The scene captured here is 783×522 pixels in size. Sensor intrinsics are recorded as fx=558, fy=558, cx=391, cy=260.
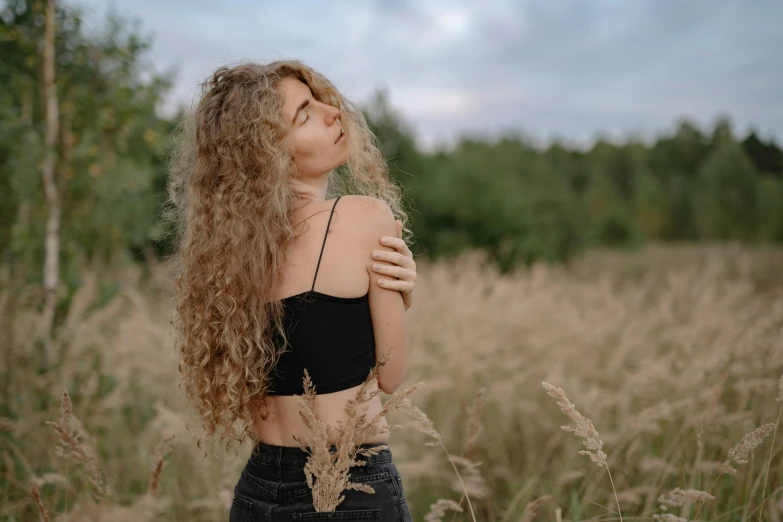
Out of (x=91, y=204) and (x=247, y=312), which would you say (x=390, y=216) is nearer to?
(x=247, y=312)

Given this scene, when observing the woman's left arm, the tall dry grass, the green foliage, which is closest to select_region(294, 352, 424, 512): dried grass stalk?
the woman's left arm

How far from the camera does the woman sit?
4.44 feet

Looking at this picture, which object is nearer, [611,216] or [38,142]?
[38,142]

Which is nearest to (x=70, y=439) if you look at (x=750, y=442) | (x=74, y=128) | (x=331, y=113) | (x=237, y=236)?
(x=237, y=236)

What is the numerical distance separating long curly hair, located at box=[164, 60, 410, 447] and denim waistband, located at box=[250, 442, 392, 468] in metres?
0.08

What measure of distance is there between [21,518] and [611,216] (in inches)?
915

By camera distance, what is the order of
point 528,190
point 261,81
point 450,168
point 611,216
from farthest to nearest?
1. point 611,216
2. point 528,190
3. point 450,168
4. point 261,81

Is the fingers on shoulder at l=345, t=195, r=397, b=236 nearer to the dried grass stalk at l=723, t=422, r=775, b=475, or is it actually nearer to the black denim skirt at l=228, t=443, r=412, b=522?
the black denim skirt at l=228, t=443, r=412, b=522

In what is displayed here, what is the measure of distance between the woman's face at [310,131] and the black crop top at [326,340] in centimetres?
25

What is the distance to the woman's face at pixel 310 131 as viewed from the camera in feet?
5.07

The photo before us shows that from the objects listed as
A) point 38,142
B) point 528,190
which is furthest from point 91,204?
point 528,190

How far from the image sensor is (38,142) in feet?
12.6

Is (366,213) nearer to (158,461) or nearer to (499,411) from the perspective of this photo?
(158,461)

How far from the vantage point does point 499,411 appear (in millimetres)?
4012
